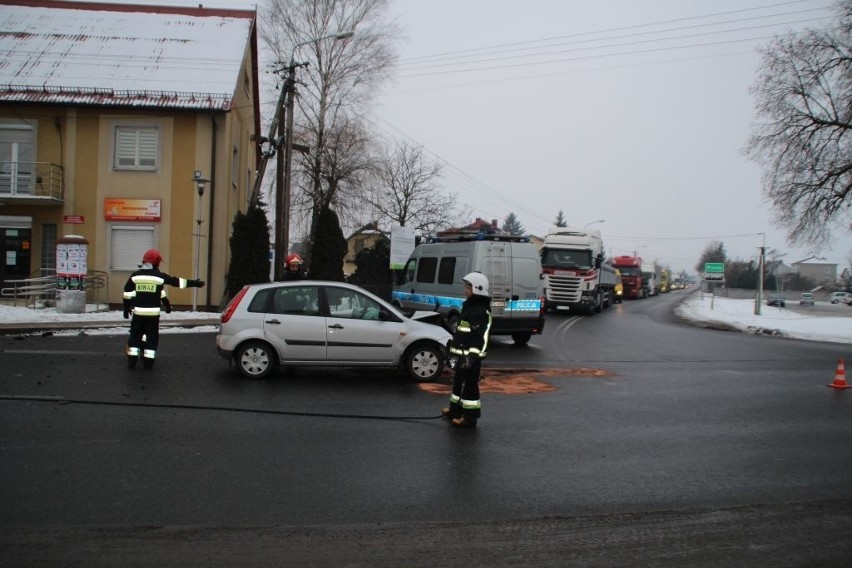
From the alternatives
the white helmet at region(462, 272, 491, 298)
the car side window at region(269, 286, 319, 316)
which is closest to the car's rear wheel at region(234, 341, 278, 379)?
the car side window at region(269, 286, 319, 316)

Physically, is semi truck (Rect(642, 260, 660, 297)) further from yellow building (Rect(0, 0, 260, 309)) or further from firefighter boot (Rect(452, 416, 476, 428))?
firefighter boot (Rect(452, 416, 476, 428))

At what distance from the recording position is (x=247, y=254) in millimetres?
23266

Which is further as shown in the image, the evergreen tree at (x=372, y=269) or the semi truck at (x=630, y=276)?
the semi truck at (x=630, y=276)

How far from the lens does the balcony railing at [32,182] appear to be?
23.1 m

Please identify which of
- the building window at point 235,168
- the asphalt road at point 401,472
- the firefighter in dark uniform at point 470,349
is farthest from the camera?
the building window at point 235,168

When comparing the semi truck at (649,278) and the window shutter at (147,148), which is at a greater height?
the window shutter at (147,148)

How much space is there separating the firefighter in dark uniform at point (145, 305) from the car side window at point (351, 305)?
2.32 metres

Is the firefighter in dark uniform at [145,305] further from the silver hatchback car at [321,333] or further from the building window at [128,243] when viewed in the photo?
the building window at [128,243]

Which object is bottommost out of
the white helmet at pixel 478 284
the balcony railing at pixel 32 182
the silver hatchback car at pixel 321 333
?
the silver hatchback car at pixel 321 333

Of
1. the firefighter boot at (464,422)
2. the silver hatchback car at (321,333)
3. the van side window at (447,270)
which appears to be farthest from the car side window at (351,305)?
the van side window at (447,270)

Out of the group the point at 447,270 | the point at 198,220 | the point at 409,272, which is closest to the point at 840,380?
the point at 447,270

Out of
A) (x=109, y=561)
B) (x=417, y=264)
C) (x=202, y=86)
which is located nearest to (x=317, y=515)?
(x=109, y=561)

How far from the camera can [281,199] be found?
22.7m

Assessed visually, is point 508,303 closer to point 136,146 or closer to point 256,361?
point 256,361
